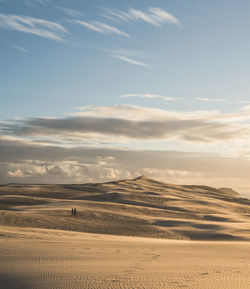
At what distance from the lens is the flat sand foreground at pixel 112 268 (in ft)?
24.5

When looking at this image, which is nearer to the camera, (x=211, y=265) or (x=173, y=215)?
(x=211, y=265)

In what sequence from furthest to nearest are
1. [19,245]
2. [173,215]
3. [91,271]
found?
A: [173,215], [19,245], [91,271]

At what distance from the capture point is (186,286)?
24.5 ft

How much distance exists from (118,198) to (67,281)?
39670mm

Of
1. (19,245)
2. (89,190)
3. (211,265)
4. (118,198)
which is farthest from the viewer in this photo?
(89,190)

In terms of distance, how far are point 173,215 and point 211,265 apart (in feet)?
75.3

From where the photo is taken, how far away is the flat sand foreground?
24.5ft

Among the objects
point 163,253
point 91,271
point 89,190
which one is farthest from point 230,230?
point 89,190

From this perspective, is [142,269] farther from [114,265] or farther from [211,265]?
[211,265]

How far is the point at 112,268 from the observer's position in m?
9.09

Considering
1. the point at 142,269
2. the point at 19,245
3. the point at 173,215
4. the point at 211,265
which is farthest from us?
the point at 173,215

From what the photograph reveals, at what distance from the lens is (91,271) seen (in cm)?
855

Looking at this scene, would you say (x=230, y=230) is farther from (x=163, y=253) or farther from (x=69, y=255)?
(x=69, y=255)

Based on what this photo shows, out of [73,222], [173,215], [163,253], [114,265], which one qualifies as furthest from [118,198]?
[114,265]
